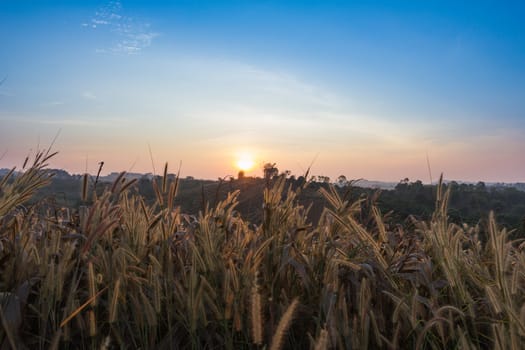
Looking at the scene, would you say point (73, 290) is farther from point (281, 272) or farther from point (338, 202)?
point (338, 202)

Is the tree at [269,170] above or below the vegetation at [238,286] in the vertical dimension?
above

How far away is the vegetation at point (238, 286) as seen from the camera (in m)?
2.01

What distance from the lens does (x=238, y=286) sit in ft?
7.06

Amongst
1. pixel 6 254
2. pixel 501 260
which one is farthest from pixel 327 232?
pixel 6 254

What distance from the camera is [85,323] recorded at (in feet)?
7.42

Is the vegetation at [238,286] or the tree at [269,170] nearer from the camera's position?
the vegetation at [238,286]

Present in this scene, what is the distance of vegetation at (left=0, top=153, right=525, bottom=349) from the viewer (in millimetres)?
2010

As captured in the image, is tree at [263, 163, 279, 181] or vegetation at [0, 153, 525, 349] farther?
tree at [263, 163, 279, 181]

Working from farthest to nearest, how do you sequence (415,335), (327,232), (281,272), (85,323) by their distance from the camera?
(327,232) < (281,272) < (85,323) < (415,335)

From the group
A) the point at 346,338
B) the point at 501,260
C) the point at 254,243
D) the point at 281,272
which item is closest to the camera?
the point at 501,260

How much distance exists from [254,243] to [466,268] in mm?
1201

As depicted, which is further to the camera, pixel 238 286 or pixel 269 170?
pixel 269 170

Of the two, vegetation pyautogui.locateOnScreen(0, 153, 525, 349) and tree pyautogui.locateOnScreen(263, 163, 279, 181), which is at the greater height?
tree pyautogui.locateOnScreen(263, 163, 279, 181)

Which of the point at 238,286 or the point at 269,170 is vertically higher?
the point at 269,170
